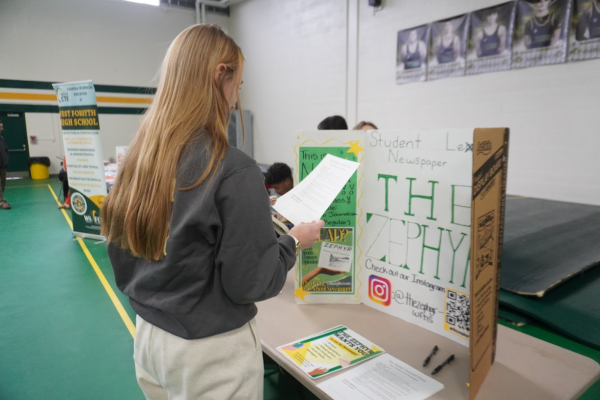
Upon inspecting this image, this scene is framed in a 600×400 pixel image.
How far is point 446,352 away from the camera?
1.00 m

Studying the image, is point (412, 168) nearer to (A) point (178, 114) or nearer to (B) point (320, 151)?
(B) point (320, 151)

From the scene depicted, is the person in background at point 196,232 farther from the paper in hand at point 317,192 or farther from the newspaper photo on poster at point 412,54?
the newspaper photo on poster at point 412,54

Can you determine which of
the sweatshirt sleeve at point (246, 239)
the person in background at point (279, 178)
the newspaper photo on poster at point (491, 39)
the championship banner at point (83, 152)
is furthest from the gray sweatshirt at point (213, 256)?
the newspaper photo on poster at point (491, 39)

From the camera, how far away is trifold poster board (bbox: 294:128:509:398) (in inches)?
31.1

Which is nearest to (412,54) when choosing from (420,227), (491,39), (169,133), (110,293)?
(491,39)

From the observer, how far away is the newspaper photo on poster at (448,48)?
4844 millimetres

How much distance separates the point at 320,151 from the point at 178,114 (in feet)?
1.87

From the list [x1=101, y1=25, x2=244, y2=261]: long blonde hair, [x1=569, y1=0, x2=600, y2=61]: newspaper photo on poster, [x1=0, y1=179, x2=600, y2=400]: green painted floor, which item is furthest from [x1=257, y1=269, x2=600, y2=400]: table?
[x1=569, y1=0, x2=600, y2=61]: newspaper photo on poster

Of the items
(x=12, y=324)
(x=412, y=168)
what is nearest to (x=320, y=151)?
(x=412, y=168)

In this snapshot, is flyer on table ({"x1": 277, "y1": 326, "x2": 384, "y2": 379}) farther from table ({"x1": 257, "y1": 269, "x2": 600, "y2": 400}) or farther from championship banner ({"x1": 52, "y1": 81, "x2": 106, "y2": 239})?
championship banner ({"x1": 52, "y1": 81, "x2": 106, "y2": 239})

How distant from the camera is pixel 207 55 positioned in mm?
782

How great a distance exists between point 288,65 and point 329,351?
25.8 ft

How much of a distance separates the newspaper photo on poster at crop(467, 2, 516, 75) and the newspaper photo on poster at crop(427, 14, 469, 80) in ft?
0.35

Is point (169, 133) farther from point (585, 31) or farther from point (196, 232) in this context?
point (585, 31)
